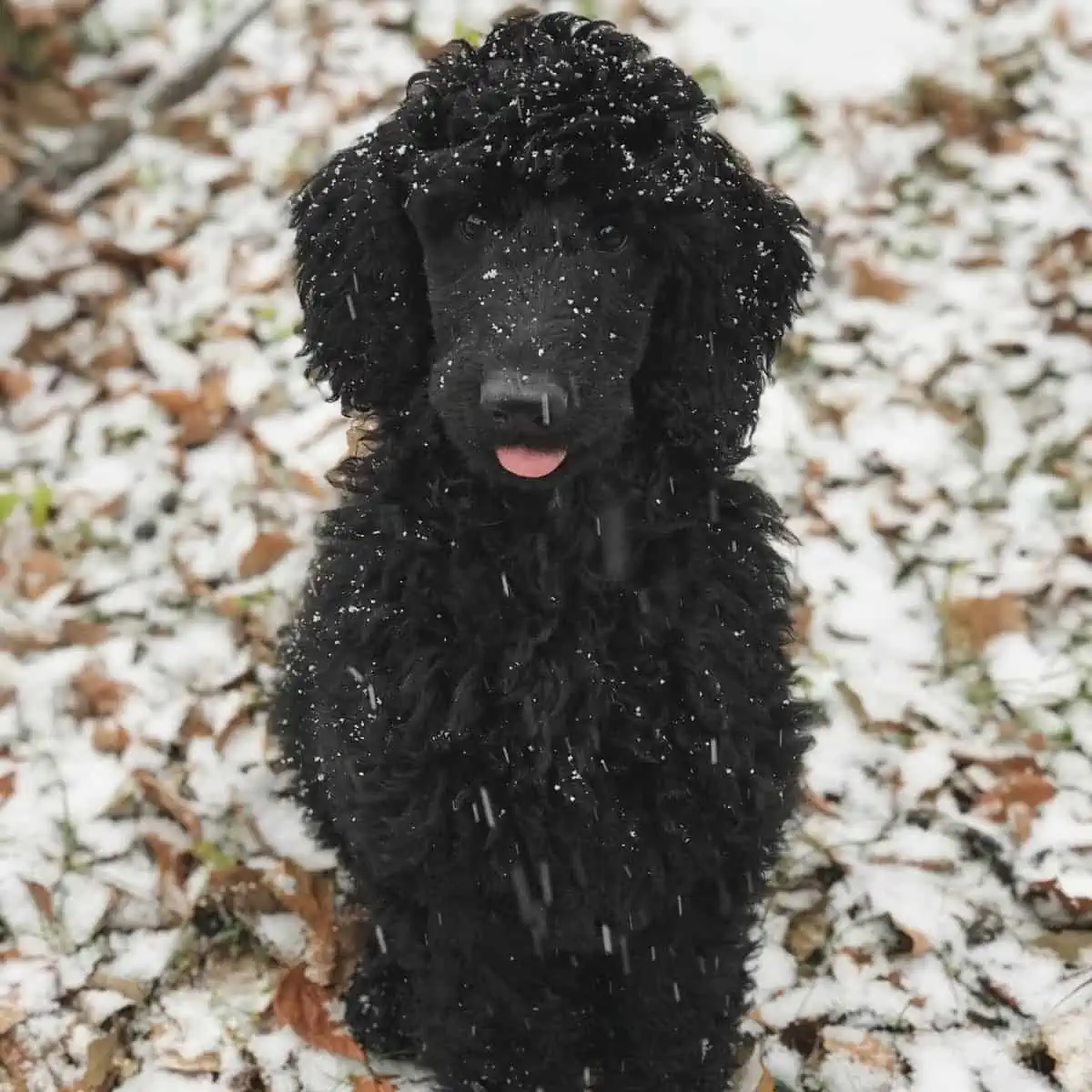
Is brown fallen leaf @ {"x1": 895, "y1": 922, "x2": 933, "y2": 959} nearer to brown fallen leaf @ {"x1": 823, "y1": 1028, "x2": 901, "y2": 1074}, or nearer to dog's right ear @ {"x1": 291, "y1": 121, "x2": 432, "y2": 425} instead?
brown fallen leaf @ {"x1": 823, "y1": 1028, "x2": 901, "y2": 1074}

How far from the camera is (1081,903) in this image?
2922mm

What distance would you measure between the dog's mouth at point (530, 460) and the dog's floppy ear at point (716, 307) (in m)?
0.30

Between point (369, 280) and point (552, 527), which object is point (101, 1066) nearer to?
point (552, 527)

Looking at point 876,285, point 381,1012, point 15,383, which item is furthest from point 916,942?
point 15,383

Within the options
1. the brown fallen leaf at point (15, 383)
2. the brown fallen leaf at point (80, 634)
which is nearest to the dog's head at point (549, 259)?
the brown fallen leaf at point (80, 634)

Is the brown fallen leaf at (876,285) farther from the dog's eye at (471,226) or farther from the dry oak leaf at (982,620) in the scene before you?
the dog's eye at (471,226)

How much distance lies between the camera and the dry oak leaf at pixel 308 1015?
282 centimetres

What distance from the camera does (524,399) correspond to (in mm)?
1946

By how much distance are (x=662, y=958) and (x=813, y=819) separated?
2.62 ft

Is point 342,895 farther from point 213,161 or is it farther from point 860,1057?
point 213,161

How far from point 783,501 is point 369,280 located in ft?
6.51

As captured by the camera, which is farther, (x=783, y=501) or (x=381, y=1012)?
(x=783, y=501)

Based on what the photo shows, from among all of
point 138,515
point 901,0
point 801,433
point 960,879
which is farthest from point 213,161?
point 960,879

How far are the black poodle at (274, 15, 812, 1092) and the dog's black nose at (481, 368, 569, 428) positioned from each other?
4cm
